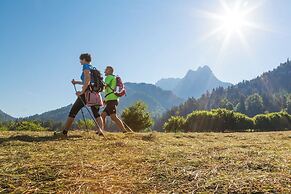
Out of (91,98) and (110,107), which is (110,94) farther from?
(91,98)

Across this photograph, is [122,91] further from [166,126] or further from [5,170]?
[166,126]

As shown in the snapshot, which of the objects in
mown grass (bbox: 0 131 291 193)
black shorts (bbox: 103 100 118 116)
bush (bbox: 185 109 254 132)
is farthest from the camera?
bush (bbox: 185 109 254 132)

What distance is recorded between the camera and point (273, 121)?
58406mm

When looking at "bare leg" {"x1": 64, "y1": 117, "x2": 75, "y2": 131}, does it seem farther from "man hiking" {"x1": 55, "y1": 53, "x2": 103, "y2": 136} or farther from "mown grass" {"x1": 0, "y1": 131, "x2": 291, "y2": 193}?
"mown grass" {"x1": 0, "y1": 131, "x2": 291, "y2": 193}

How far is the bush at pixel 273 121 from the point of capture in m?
57.4

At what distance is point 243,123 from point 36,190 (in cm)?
5467

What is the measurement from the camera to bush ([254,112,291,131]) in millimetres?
57438

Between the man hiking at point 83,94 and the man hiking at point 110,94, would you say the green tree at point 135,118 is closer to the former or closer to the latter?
the man hiking at point 110,94

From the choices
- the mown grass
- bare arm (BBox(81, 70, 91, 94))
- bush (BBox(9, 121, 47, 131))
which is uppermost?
bare arm (BBox(81, 70, 91, 94))

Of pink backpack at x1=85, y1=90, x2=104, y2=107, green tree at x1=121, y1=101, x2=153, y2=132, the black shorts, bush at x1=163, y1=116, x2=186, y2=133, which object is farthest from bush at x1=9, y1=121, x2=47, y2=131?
bush at x1=163, y1=116, x2=186, y2=133

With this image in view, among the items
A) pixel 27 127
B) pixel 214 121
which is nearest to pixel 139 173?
pixel 27 127

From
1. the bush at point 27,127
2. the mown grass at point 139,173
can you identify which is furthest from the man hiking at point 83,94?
the bush at point 27,127

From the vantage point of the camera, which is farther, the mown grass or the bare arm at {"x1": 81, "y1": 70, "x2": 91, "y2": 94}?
the bare arm at {"x1": 81, "y1": 70, "x2": 91, "y2": 94}

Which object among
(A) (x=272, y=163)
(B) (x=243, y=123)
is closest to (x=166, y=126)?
(B) (x=243, y=123)
